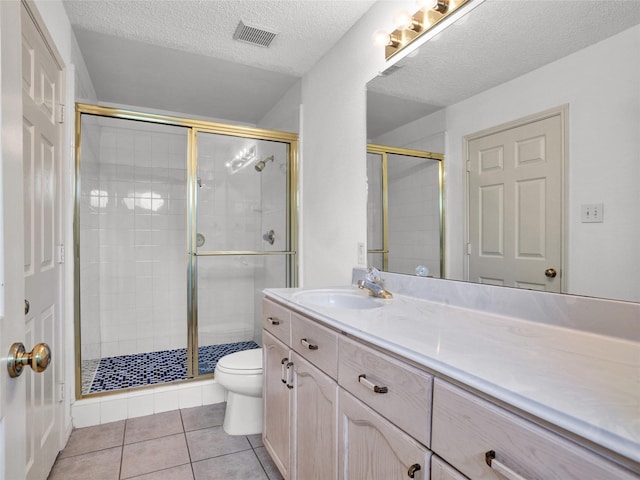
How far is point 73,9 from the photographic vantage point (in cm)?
197

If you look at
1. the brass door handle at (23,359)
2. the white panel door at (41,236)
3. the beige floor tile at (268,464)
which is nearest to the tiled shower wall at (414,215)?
the beige floor tile at (268,464)

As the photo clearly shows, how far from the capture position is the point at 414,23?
1.65 metres

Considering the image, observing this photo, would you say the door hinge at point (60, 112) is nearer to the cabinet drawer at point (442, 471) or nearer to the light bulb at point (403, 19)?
the light bulb at point (403, 19)

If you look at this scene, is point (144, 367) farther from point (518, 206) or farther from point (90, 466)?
point (518, 206)

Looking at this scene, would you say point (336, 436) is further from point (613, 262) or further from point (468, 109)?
point (468, 109)

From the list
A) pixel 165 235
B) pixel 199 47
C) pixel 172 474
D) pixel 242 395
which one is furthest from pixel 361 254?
pixel 165 235

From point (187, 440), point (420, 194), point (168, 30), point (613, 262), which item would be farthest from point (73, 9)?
point (613, 262)

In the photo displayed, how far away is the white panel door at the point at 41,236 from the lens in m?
1.41

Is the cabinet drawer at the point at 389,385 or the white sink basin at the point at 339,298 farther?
the white sink basin at the point at 339,298

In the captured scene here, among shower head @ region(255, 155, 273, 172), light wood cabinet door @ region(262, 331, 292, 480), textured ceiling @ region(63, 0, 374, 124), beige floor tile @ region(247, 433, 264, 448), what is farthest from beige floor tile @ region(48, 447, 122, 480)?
textured ceiling @ region(63, 0, 374, 124)

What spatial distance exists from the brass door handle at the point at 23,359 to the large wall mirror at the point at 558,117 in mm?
1280

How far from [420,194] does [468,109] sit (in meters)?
0.41

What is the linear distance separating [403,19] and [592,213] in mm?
1164

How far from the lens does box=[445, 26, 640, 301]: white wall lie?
3.11ft
